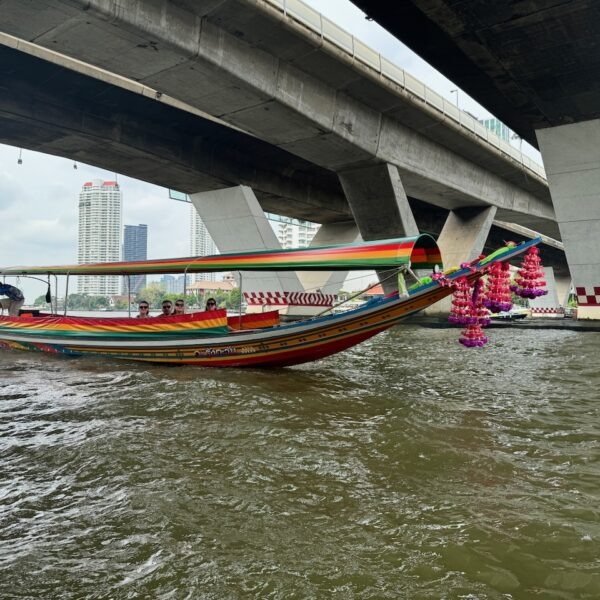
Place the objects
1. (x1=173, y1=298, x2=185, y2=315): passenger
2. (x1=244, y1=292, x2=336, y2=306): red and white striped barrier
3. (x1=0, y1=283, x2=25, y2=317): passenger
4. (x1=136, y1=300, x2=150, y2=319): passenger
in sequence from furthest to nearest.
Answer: (x1=244, y1=292, x2=336, y2=306): red and white striped barrier → (x1=0, y1=283, x2=25, y2=317): passenger → (x1=136, y1=300, x2=150, y2=319): passenger → (x1=173, y1=298, x2=185, y2=315): passenger

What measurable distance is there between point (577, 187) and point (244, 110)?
980 centimetres

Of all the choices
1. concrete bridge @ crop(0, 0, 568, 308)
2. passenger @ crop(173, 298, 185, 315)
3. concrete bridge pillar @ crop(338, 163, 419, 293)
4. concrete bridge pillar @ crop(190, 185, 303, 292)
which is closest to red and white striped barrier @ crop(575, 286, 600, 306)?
concrete bridge pillar @ crop(338, 163, 419, 293)

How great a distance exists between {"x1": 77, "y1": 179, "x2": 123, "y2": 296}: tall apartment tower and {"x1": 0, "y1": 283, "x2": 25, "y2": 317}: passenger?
230 ft

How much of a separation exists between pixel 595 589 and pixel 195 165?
1719 cm

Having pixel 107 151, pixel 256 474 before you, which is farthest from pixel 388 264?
pixel 107 151

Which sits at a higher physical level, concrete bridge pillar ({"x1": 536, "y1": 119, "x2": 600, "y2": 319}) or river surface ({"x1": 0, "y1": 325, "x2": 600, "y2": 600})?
concrete bridge pillar ({"x1": 536, "y1": 119, "x2": 600, "y2": 319})

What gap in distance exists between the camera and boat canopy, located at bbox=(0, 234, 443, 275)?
775 cm

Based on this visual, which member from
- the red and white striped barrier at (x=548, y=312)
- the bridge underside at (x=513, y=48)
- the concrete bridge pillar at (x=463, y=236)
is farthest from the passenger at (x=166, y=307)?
the red and white striped barrier at (x=548, y=312)

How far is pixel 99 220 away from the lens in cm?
8494

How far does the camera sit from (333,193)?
24281 mm

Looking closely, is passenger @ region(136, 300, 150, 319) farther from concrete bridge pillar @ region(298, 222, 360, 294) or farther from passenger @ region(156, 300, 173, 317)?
concrete bridge pillar @ region(298, 222, 360, 294)

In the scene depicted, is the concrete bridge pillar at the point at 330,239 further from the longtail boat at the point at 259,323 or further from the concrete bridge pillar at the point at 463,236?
the longtail boat at the point at 259,323

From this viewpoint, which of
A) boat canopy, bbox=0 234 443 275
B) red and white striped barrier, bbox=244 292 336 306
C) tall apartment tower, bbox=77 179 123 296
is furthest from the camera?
tall apartment tower, bbox=77 179 123 296

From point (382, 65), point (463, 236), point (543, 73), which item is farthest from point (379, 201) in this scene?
point (463, 236)
